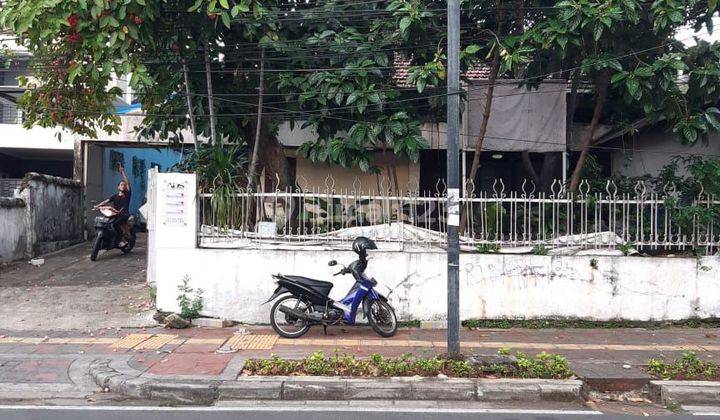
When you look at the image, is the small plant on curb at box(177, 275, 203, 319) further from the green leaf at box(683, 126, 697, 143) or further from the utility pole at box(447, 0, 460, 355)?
the green leaf at box(683, 126, 697, 143)

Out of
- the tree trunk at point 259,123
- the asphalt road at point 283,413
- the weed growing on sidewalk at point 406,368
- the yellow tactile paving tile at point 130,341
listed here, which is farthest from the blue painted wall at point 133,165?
the asphalt road at point 283,413

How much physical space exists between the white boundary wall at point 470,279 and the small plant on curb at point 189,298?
9 centimetres

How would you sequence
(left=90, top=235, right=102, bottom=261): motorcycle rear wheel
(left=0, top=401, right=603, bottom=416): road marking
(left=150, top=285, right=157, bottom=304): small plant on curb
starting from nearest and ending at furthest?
(left=0, top=401, right=603, bottom=416): road marking → (left=150, top=285, right=157, bottom=304): small plant on curb → (left=90, top=235, right=102, bottom=261): motorcycle rear wheel

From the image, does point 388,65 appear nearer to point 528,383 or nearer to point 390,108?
point 390,108

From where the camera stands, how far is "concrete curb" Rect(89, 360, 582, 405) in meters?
5.98

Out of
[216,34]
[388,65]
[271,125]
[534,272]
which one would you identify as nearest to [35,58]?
[216,34]

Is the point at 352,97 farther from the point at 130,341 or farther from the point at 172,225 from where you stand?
the point at 130,341

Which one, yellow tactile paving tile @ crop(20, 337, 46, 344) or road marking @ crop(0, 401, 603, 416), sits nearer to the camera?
road marking @ crop(0, 401, 603, 416)

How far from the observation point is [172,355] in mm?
7164

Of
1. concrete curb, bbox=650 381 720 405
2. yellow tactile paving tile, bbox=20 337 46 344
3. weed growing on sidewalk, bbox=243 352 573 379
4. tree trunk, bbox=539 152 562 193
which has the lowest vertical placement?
concrete curb, bbox=650 381 720 405

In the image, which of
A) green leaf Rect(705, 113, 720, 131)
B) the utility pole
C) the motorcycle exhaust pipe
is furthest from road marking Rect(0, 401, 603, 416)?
green leaf Rect(705, 113, 720, 131)

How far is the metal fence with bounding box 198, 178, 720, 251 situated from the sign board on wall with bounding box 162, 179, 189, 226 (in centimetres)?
27

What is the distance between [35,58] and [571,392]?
10360 millimetres

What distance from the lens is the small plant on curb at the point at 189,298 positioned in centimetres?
877
